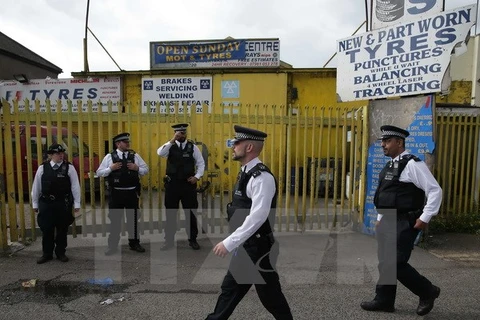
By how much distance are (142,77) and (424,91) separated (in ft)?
25.3

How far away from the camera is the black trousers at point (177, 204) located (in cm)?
554

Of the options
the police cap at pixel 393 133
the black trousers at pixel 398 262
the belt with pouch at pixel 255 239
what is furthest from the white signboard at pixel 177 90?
the belt with pouch at pixel 255 239

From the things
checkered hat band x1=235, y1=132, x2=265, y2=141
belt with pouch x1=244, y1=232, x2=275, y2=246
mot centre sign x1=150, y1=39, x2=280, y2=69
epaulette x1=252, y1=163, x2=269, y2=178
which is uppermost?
mot centre sign x1=150, y1=39, x2=280, y2=69

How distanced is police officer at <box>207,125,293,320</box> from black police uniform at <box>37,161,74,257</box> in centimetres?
293

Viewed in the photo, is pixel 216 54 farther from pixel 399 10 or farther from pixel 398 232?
pixel 398 232

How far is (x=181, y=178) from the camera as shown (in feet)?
18.0

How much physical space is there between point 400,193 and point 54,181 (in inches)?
160

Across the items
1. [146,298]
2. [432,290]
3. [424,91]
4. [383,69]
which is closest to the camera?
[432,290]

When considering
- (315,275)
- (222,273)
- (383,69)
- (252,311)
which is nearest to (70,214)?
(222,273)

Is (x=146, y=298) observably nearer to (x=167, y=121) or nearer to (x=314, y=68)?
(x=167, y=121)

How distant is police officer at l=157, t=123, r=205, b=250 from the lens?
546 cm

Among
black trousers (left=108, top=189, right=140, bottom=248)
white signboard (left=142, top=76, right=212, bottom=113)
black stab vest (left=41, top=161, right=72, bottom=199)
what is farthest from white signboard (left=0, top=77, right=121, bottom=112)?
black stab vest (left=41, top=161, right=72, bottom=199)

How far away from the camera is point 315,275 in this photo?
4.61 meters

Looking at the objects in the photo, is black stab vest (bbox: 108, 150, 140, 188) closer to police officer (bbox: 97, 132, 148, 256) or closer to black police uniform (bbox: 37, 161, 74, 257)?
police officer (bbox: 97, 132, 148, 256)
